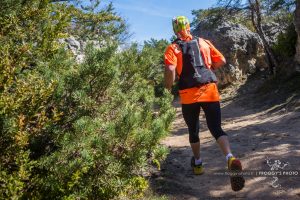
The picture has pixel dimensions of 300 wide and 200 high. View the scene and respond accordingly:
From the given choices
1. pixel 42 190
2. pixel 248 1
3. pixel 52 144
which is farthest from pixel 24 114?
pixel 248 1

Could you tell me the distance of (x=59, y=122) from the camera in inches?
125

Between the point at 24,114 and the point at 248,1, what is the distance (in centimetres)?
1619

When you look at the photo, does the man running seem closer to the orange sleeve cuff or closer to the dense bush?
the orange sleeve cuff

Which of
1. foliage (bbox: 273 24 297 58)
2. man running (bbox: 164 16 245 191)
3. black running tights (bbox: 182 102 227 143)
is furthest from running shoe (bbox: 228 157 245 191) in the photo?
foliage (bbox: 273 24 297 58)

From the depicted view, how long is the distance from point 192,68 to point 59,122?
71.8 inches

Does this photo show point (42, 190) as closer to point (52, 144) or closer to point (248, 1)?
point (52, 144)

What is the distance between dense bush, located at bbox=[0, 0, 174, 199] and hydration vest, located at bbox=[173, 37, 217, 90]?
56 centimetres

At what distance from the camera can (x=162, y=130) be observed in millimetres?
3379

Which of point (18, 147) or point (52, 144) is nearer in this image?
point (18, 147)

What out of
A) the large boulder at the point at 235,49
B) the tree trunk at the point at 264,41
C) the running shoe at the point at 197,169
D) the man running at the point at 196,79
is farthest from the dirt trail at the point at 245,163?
the large boulder at the point at 235,49

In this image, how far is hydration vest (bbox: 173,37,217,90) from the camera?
4129 millimetres

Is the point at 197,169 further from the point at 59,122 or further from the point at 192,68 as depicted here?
the point at 59,122

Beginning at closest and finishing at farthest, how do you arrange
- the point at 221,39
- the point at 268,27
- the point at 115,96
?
the point at 115,96, the point at 221,39, the point at 268,27

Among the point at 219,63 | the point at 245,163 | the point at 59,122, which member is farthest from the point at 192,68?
the point at 245,163
